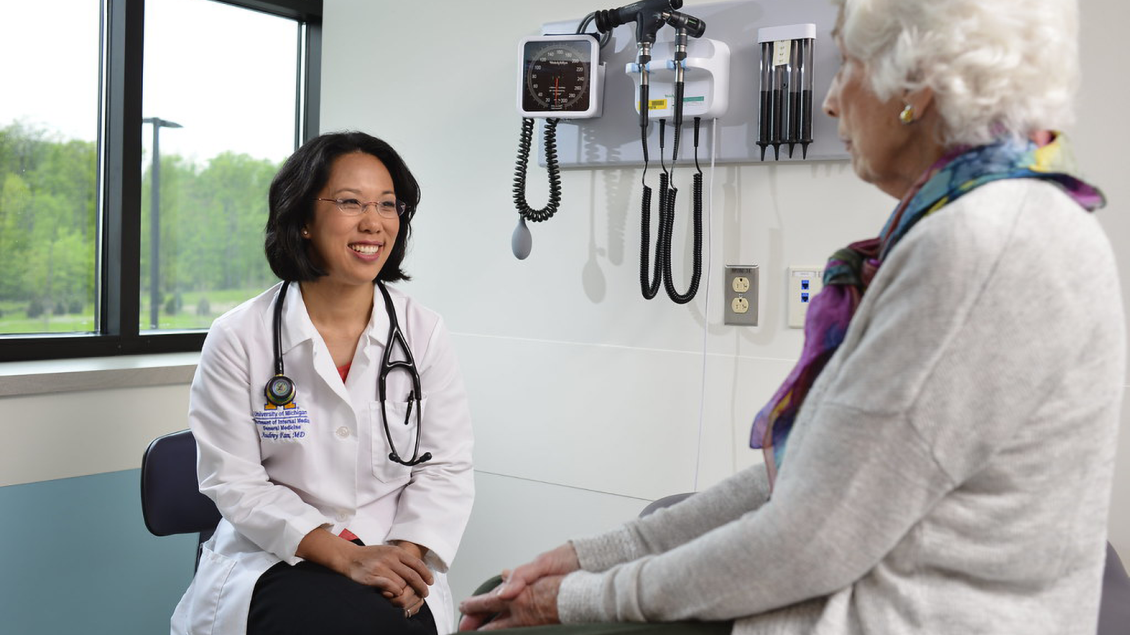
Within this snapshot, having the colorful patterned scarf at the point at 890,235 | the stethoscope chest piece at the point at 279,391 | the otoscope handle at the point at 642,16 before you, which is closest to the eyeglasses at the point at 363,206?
the stethoscope chest piece at the point at 279,391

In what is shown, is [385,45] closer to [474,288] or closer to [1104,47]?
[474,288]

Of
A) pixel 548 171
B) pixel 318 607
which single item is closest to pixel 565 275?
pixel 548 171

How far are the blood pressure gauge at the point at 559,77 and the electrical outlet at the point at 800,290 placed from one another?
62cm

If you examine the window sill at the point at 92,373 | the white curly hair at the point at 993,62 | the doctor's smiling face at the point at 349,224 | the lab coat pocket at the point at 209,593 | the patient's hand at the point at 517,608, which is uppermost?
the white curly hair at the point at 993,62

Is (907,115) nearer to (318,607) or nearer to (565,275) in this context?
(318,607)

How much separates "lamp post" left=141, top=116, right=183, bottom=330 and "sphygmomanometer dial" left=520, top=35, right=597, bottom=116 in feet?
4.00

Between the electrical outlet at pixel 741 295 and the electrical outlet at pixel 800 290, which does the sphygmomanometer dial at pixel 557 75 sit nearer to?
the electrical outlet at pixel 741 295

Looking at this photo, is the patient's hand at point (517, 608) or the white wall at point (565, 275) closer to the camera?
the patient's hand at point (517, 608)

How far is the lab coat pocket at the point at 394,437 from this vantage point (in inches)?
67.1

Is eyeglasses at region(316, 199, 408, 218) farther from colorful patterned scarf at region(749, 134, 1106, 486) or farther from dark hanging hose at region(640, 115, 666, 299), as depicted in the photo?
colorful patterned scarf at region(749, 134, 1106, 486)

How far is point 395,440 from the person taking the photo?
1716mm

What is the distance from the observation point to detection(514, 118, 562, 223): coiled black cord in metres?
2.17

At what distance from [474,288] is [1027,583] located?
70.2 inches

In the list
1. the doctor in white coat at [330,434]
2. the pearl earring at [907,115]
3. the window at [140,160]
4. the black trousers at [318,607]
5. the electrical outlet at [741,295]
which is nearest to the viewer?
the pearl earring at [907,115]
